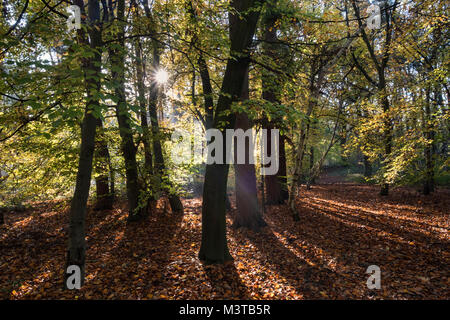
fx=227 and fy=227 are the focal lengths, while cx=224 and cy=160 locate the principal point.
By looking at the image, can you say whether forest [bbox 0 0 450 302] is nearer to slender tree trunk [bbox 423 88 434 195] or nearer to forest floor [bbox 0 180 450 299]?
forest floor [bbox 0 180 450 299]

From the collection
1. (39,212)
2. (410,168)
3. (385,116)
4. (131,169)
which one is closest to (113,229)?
(131,169)

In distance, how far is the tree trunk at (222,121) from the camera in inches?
197

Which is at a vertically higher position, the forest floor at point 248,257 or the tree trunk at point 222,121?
the tree trunk at point 222,121

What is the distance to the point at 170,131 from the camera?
8109 millimetres

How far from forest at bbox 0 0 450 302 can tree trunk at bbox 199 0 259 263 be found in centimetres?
3

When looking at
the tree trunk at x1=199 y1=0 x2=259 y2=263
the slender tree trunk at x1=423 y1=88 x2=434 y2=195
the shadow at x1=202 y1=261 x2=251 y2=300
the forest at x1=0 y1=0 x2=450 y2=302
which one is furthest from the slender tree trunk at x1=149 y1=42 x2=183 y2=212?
the slender tree trunk at x1=423 y1=88 x2=434 y2=195

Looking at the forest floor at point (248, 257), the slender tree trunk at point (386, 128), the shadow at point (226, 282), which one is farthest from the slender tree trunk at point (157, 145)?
the slender tree trunk at point (386, 128)

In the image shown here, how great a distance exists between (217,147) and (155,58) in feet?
22.2

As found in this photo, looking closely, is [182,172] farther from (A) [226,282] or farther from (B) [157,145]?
(A) [226,282]

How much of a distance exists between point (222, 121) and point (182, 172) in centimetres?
499

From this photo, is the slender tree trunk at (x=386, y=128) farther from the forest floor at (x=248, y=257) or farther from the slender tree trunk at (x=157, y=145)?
the slender tree trunk at (x=157, y=145)

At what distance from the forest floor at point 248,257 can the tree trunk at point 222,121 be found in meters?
0.49

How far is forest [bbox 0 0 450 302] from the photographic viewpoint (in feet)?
14.0
